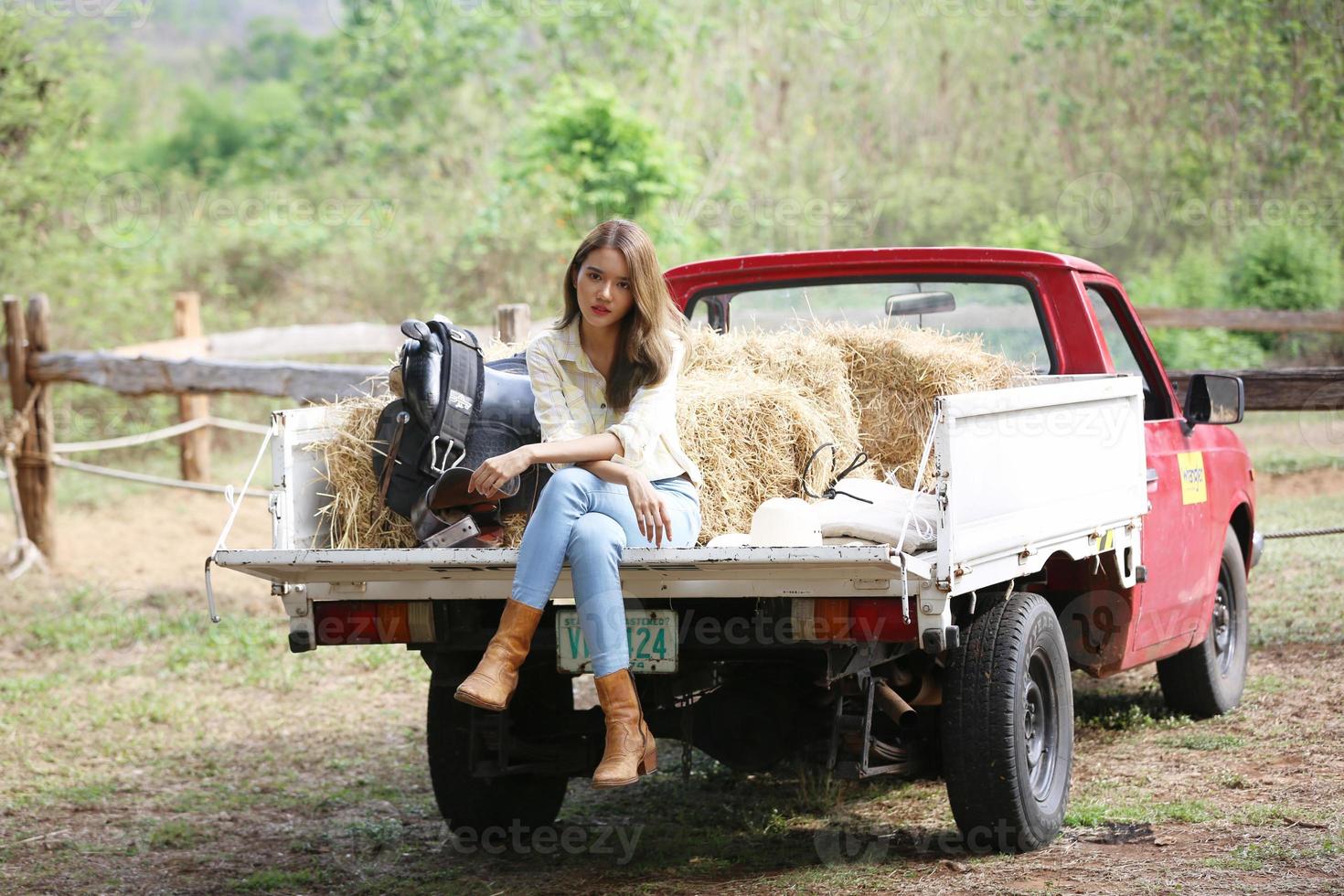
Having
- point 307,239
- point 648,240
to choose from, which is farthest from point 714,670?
point 307,239

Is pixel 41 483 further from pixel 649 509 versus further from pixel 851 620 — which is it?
pixel 851 620

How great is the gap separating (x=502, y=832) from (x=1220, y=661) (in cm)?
319

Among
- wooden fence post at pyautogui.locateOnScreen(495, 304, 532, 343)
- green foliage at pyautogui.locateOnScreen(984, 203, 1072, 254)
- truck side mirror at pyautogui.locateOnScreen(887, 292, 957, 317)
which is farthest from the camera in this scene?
green foliage at pyautogui.locateOnScreen(984, 203, 1072, 254)

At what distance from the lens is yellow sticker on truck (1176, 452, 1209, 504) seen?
5.84 meters

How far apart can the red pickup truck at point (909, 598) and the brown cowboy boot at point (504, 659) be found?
0.14 m

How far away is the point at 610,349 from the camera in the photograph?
182 inches

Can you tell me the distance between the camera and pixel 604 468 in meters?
4.36

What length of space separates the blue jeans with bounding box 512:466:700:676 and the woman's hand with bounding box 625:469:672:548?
0.08 meters

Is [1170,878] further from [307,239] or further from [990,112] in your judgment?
[990,112]

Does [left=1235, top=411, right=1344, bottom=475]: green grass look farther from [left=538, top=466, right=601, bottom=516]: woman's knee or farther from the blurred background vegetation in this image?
[left=538, top=466, right=601, bottom=516]: woman's knee

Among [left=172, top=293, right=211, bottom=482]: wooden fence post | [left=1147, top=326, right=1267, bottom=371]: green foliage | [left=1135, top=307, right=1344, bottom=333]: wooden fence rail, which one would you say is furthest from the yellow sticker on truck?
[left=1147, top=326, right=1267, bottom=371]: green foliage

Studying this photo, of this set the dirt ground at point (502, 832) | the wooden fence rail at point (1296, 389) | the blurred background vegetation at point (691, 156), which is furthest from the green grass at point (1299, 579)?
the blurred background vegetation at point (691, 156)

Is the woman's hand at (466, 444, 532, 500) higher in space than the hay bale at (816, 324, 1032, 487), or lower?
lower

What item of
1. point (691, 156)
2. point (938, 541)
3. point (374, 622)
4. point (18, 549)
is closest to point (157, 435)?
point (18, 549)
